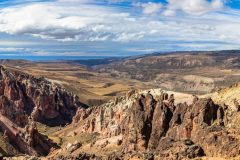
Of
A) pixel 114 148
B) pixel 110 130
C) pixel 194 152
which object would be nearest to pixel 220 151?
pixel 194 152

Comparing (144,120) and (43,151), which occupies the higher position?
(144,120)

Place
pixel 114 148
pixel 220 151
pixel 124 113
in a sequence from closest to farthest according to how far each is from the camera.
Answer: pixel 220 151, pixel 114 148, pixel 124 113

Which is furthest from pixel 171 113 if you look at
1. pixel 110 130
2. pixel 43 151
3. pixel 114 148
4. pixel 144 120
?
pixel 43 151

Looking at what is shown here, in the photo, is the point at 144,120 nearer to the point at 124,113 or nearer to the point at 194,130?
the point at 194,130

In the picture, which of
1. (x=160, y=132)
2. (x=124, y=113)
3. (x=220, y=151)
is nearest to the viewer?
(x=220, y=151)

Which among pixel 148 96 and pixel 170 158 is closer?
pixel 170 158

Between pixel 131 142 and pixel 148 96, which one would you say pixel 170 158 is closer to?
pixel 131 142
